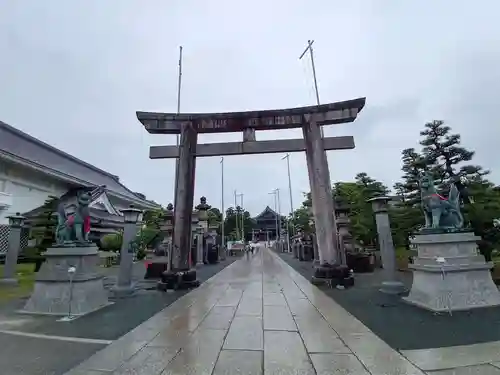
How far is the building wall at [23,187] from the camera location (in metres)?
18.5

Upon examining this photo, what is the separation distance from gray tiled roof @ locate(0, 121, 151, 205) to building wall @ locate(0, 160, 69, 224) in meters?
0.88

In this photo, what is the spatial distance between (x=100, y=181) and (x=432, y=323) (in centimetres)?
3482

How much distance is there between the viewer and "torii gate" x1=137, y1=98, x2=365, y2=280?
10.0 m

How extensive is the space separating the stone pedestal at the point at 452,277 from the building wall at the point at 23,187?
2109 centimetres

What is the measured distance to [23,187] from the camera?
2030 cm

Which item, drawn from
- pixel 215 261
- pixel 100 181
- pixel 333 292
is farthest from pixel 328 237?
pixel 100 181

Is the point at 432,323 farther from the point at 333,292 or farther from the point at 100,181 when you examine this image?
the point at 100,181

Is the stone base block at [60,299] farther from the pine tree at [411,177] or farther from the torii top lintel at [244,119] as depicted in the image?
the pine tree at [411,177]

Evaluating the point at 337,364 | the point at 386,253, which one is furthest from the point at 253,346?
the point at 386,253

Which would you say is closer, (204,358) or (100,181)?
(204,358)

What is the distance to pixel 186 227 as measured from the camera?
10.1 metres

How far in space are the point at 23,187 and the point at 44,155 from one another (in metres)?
6.47

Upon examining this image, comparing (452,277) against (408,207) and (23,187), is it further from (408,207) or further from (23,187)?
(23,187)

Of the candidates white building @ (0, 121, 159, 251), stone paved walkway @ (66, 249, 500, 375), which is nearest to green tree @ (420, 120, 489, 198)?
stone paved walkway @ (66, 249, 500, 375)
